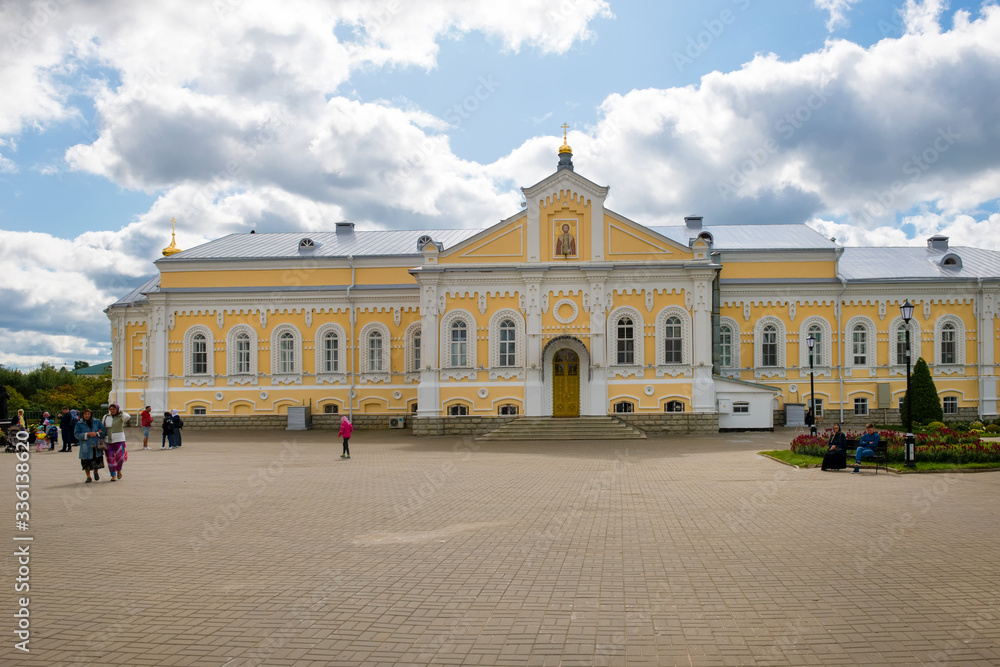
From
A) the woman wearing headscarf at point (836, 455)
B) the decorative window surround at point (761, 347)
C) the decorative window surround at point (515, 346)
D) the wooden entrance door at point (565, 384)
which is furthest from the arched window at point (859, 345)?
the woman wearing headscarf at point (836, 455)

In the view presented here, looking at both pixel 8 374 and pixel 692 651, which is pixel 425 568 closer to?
pixel 692 651

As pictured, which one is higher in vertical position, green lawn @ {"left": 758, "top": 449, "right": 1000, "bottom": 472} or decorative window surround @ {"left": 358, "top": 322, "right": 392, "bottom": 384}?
decorative window surround @ {"left": 358, "top": 322, "right": 392, "bottom": 384}

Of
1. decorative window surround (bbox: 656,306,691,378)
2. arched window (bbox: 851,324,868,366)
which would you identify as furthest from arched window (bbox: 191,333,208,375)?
arched window (bbox: 851,324,868,366)

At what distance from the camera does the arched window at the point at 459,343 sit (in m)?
32.1

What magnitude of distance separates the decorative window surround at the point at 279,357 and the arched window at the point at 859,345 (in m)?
27.5

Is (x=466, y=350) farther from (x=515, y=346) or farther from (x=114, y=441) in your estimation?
(x=114, y=441)

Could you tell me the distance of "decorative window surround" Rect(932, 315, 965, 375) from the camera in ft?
115

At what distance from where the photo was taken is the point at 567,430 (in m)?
29.4

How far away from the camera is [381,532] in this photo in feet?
35.4

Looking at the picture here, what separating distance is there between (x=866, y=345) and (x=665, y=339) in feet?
37.8

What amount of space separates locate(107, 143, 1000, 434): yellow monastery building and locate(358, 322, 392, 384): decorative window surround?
0.07 metres

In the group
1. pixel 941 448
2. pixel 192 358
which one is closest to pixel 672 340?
pixel 941 448

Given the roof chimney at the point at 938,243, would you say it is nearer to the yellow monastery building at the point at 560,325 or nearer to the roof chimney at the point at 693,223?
the yellow monastery building at the point at 560,325

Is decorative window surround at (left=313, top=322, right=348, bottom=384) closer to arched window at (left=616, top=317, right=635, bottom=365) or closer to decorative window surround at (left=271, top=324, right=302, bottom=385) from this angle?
decorative window surround at (left=271, top=324, right=302, bottom=385)
